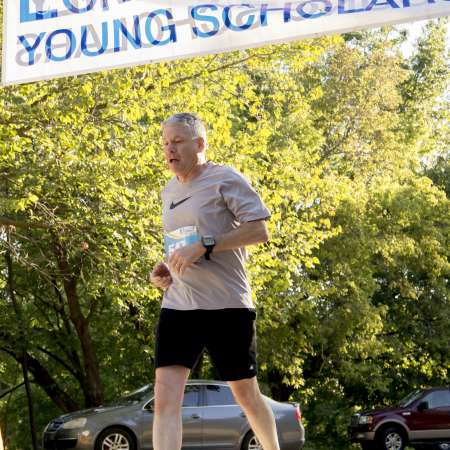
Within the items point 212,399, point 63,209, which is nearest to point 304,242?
point 212,399

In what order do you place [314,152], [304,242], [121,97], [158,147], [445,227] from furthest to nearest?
1. [445,227]
2. [314,152]
3. [304,242]
4. [158,147]
5. [121,97]

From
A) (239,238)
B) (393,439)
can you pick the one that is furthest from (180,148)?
(393,439)

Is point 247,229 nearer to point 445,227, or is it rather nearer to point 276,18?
point 276,18

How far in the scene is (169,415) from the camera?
4.76 metres

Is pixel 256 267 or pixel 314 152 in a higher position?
pixel 314 152

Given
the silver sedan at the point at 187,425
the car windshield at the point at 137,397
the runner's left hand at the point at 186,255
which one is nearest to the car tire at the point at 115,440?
the silver sedan at the point at 187,425

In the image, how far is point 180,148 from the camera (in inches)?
193

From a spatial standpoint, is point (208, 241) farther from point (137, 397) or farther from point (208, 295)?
point (137, 397)

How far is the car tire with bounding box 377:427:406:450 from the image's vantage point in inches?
1025

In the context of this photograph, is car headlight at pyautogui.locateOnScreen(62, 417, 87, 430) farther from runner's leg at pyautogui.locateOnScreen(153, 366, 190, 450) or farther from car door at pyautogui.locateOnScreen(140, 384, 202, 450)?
runner's leg at pyautogui.locateOnScreen(153, 366, 190, 450)

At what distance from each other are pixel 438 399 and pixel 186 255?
22437 millimetres

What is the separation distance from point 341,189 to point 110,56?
71.4 feet

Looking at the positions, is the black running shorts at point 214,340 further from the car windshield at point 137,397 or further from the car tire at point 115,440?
the car windshield at point 137,397

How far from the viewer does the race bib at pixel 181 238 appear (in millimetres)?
4801
